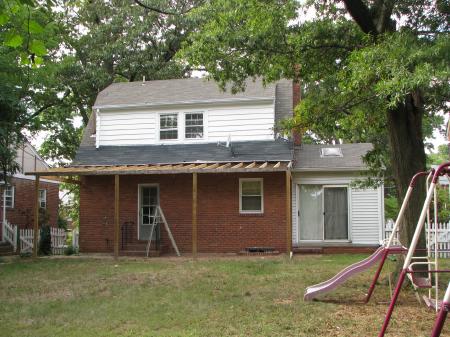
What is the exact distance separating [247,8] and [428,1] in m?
3.20

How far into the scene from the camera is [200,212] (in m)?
17.9

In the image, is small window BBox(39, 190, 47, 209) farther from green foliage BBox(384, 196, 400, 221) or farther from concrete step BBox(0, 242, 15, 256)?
green foliage BBox(384, 196, 400, 221)

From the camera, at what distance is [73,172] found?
16.2m

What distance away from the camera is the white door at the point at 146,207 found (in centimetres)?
1844

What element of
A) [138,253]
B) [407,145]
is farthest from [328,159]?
[407,145]

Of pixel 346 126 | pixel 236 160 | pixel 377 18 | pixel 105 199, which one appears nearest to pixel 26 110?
pixel 105 199

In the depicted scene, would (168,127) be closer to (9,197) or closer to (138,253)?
(138,253)

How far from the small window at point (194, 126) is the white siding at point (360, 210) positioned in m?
4.07

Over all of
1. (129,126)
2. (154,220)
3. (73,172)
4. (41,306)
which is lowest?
(41,306)

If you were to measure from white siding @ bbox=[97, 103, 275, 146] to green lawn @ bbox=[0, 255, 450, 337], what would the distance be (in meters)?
5.55

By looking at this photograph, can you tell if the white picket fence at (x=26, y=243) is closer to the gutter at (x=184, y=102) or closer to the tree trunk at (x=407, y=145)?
the gutter at (x=184, y=102)

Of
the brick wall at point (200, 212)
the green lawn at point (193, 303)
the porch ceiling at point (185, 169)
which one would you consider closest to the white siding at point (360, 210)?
the brick wall at point (200, 212)

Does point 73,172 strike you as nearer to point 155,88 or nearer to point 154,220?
point 154,220

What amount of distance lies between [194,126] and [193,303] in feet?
34.3
